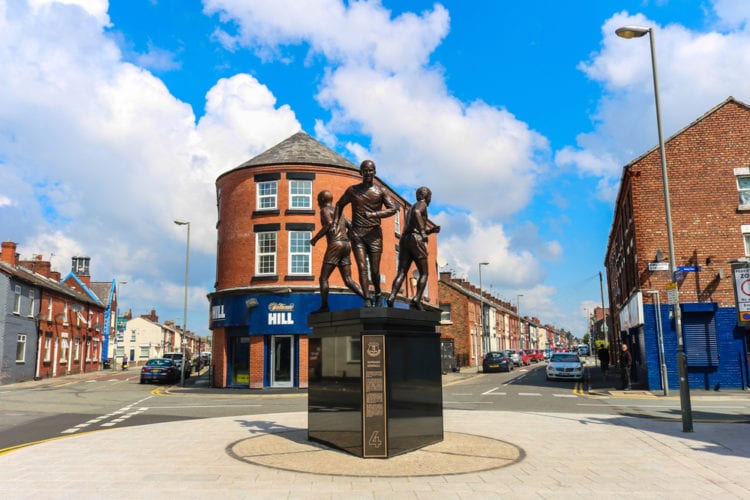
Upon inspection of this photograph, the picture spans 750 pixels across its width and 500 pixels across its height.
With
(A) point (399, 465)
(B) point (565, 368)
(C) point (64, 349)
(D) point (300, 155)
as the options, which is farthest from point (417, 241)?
(C) point (64, 349)

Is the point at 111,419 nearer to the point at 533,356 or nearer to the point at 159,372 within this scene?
the point at 159,372

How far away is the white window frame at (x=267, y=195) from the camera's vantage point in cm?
2870

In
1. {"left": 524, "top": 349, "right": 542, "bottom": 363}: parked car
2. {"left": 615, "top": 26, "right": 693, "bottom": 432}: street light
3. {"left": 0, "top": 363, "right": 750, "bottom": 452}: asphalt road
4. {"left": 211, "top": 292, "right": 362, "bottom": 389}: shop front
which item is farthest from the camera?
{"left": 524, "top": 349, "right": 542, "bottom": 363}: parked car

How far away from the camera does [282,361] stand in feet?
89.4

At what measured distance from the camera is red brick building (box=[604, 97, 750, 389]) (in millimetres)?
22641

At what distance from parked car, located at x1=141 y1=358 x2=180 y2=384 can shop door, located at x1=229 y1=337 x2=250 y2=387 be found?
270 inches

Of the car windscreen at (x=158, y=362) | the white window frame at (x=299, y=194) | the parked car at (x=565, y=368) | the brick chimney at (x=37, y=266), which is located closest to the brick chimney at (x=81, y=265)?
the brick chimney at (x=37, y=266)

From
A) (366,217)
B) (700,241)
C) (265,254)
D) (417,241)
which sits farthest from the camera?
(265,254)

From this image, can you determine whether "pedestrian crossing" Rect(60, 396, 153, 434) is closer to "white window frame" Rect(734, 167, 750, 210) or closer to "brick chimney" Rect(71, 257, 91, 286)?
"white window frame" Rect(734, 167, 750, 210)

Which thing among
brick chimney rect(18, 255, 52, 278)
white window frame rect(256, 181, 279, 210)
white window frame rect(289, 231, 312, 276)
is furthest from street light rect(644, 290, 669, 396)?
brick chimney rect(18, 255, 52, 278)

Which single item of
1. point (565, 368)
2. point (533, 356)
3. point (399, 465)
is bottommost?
point (533, 356)

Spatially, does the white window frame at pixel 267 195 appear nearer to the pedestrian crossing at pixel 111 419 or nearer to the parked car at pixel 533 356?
the pedestrian crossing at pixel 111 419

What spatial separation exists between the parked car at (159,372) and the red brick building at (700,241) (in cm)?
2525

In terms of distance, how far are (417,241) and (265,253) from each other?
19.0 meters
